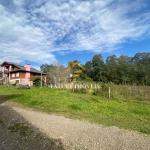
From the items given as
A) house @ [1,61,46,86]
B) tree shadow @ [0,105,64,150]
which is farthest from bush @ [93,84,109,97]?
house @ [1,61,46,86]

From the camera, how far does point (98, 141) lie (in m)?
3.52

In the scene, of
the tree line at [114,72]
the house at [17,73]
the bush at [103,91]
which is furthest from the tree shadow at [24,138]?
the house at [17,73]

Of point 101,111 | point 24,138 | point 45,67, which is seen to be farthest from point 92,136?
point 45,67

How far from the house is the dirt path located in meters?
24.9

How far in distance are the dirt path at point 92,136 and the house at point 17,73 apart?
24875 mm

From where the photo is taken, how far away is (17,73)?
28562 mm

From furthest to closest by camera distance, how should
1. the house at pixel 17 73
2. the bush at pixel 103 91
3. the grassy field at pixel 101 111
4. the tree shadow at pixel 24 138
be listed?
the house at pixel 17 73 → the bush at pixel 103 91 → the grassy field at pixel 101 111 → the tree shadow at pixel 24 138

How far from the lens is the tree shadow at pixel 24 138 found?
320cm

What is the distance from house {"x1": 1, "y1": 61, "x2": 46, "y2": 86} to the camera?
27.8m

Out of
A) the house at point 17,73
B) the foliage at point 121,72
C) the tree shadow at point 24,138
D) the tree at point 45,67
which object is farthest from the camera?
the tree at point 45,67

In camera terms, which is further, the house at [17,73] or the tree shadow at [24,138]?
the house at [17,73]

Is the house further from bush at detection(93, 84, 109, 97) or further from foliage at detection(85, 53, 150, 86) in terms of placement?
bush at detection(93, 84, 109, 97)

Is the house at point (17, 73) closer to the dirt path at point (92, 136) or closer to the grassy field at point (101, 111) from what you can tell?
the grassy field at point (101, 111)

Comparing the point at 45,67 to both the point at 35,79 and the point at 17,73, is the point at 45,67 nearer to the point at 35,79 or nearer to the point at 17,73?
the point at 17,73
